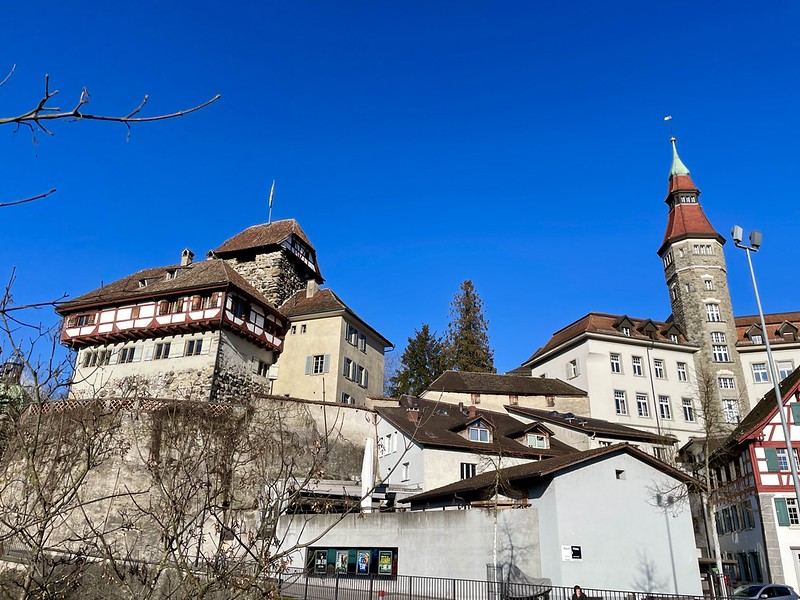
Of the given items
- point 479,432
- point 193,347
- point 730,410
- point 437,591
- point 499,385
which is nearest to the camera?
point 437,591

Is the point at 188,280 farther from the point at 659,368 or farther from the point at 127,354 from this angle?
the point at 659,368

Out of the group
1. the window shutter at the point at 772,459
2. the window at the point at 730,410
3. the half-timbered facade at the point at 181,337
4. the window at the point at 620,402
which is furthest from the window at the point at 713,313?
the half-timbered facade at the point at 181,337

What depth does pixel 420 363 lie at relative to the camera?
2249 inches

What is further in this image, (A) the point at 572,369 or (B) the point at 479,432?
(A) the point at 572,369

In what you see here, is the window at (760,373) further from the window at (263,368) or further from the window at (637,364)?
the window at (263,368)

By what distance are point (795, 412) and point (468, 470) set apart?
19424mm

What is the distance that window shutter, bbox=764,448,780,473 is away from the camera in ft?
108

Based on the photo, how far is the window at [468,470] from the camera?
1248 inches

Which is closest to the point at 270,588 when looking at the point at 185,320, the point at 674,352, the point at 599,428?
the point at 185,320

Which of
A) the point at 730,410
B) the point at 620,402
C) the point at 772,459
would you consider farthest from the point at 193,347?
the point at 730,410

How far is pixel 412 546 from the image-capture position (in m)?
24.7

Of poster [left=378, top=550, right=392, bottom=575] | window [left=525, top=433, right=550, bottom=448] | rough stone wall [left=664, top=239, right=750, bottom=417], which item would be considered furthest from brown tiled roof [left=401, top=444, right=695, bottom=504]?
rough stone wall [left=664, top=239, right=750, bottom=417]

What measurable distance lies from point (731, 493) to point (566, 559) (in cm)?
1705

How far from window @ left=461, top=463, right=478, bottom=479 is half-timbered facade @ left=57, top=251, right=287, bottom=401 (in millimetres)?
15314
